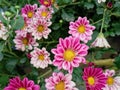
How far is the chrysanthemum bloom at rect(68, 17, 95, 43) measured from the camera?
1.05 metres

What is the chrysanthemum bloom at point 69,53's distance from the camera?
3.11ft

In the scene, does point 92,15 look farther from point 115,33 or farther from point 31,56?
point 31,56

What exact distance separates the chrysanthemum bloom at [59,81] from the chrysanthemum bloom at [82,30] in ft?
0.42

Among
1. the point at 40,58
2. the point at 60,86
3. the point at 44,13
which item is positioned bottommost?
the point at 60,86

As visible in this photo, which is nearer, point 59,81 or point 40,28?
point 59,81

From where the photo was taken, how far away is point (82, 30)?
1066 mm

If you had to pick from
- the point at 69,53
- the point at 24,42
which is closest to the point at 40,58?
the point at 24,42

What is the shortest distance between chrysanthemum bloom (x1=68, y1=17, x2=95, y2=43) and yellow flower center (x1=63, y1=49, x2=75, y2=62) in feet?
0.26

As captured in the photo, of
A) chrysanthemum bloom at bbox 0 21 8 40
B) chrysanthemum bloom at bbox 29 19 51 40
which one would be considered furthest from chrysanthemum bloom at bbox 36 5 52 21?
chrysanthemum bloom at bbox 0 21 8 40

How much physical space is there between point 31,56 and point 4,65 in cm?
15

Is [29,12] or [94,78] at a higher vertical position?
[29,12]

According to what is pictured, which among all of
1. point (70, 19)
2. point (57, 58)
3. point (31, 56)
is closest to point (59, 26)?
point (70, 19)

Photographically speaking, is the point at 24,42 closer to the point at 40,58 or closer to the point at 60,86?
the point at 40,58

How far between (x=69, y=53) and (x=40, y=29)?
210 millimetres
